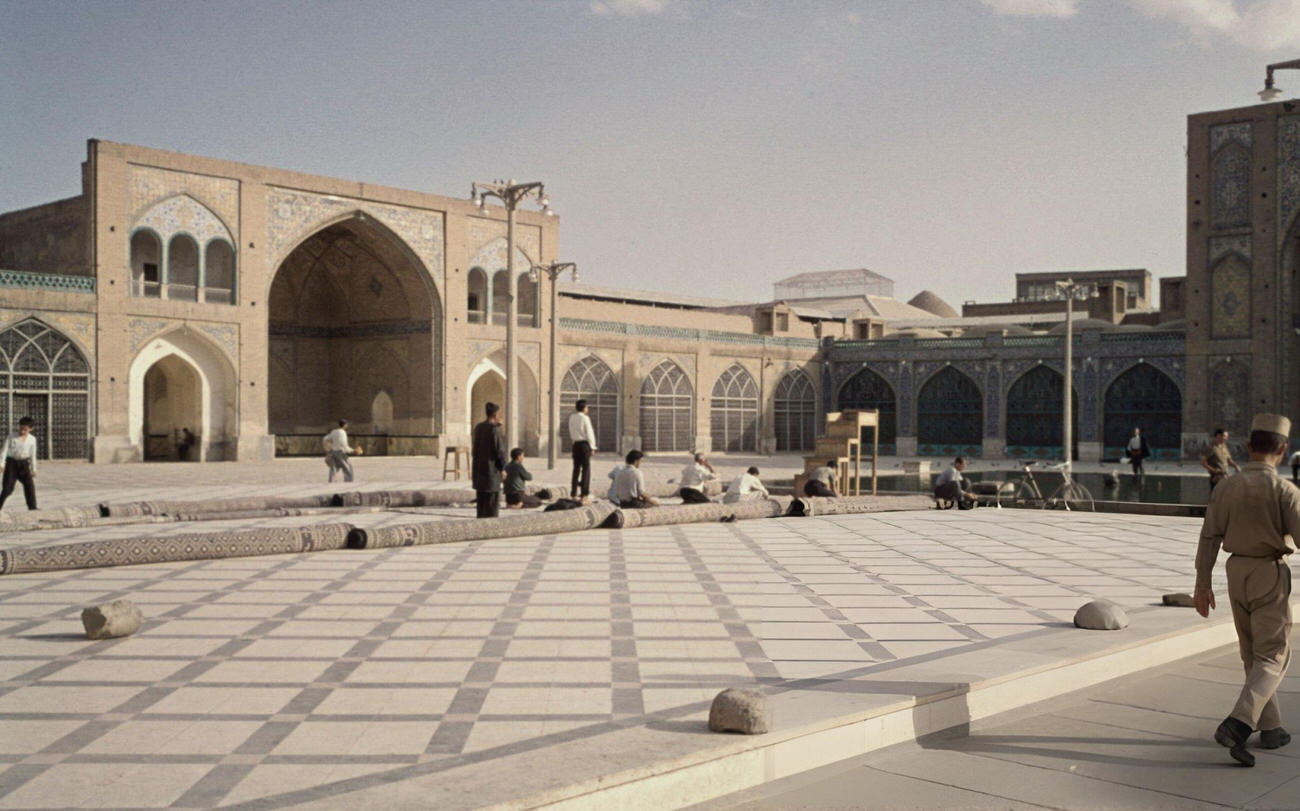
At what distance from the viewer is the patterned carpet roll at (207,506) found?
35.0ft

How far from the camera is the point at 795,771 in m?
3.62

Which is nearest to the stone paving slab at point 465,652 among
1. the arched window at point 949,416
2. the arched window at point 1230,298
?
the arched window at point 1230,298

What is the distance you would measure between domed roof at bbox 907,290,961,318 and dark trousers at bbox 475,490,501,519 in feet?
144

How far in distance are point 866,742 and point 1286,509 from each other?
1.70 metres

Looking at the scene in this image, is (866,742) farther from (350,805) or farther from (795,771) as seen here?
(350,805)

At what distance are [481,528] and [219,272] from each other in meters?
17.1

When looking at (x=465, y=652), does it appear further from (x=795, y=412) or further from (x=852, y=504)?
(x=795, y=412)

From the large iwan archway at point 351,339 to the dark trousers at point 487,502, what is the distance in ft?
55.0

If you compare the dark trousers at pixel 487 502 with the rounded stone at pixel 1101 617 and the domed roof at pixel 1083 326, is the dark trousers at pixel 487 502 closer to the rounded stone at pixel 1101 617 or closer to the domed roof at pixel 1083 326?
the rounded stone at pixel 1101 617

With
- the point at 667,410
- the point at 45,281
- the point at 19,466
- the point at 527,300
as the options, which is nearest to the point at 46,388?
the point at 45,281

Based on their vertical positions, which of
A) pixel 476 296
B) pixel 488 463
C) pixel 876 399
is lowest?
pixel 488 463

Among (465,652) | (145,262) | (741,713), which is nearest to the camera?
(741,713)

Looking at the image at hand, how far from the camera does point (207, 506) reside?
36.8 ft

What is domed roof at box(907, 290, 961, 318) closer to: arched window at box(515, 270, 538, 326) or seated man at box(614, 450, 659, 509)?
arched window at box(515, 270, 538, 326)
